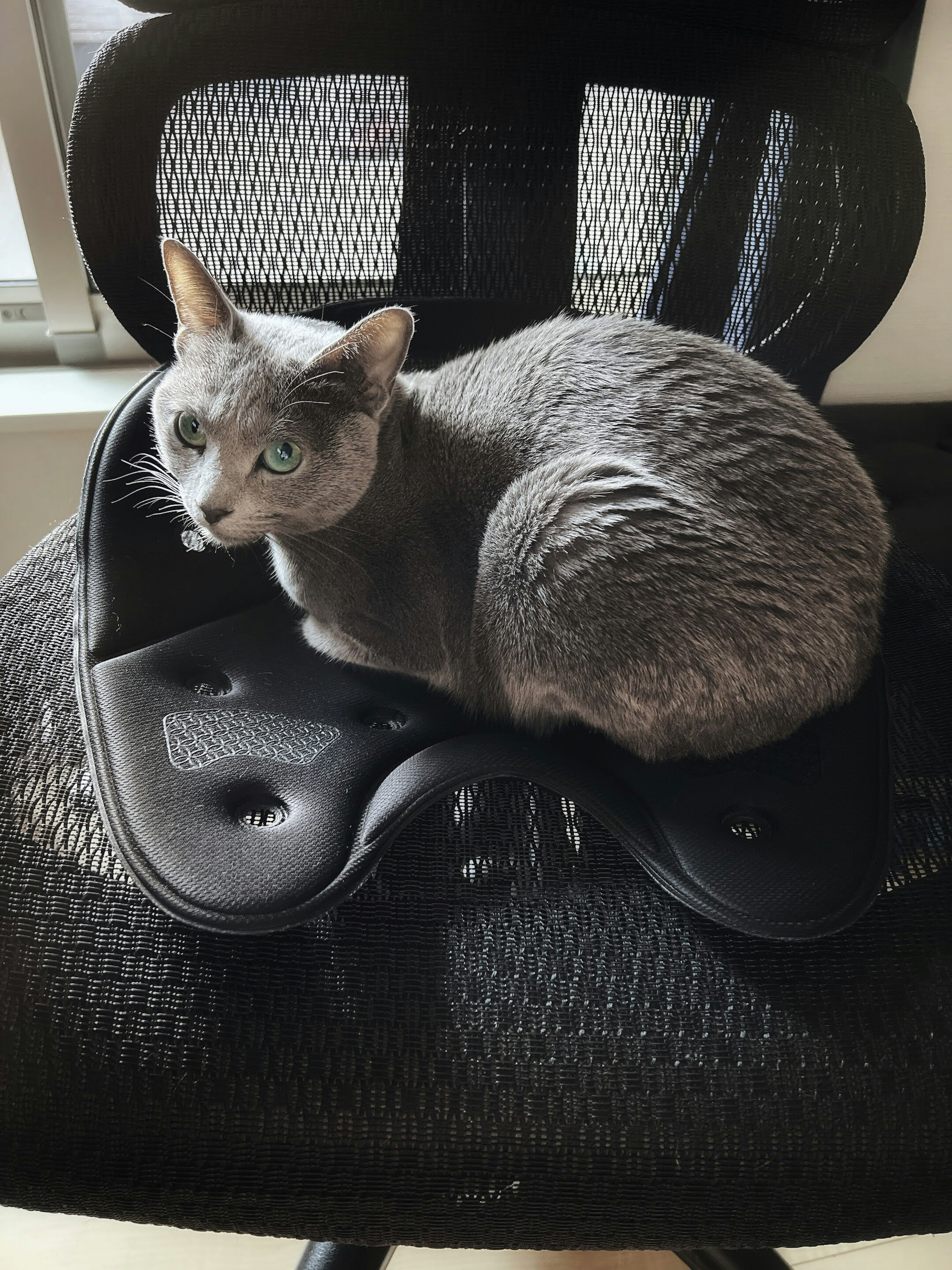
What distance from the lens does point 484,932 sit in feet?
1.99

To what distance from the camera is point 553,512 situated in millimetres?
824

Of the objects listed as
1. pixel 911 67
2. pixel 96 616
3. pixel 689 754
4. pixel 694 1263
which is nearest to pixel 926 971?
pixel 689 754

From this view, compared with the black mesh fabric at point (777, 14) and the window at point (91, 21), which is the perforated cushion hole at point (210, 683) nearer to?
the black mesh fabric at point (777, 14)

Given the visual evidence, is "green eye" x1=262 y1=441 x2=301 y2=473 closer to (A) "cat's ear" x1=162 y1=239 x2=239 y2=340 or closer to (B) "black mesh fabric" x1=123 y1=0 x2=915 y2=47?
(A) "cat's ear" x1=162 y1=239 x2=239 y2=340

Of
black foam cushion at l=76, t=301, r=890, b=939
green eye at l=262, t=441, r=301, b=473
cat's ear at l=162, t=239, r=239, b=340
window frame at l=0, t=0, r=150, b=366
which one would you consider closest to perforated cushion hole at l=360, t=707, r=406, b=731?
black foam cushion at l=76, t=301, r=890, b=939

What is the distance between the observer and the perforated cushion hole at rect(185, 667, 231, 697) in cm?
80

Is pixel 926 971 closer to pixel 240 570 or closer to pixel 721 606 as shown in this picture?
pixel 721 606

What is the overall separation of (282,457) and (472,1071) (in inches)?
22.0

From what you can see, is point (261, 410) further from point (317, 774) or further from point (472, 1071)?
point (472, 1071)

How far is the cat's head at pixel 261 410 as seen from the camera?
2.75ft

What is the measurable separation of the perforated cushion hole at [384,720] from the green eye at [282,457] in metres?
0.24

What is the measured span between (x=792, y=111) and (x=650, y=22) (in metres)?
0.17

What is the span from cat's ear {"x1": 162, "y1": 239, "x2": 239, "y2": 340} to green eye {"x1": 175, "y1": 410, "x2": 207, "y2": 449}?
0.30 feet

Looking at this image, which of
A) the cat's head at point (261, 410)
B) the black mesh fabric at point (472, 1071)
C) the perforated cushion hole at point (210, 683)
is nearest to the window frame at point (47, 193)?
the cat's head at point (261, 410)
